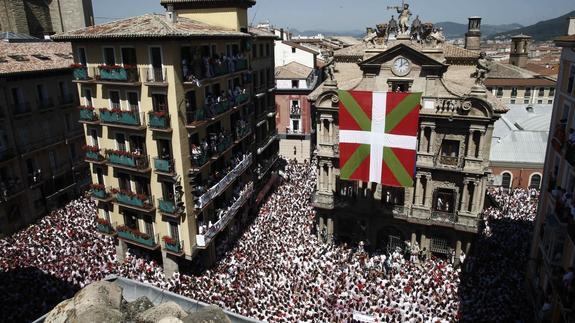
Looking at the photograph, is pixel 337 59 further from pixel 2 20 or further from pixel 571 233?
pixel 2 20

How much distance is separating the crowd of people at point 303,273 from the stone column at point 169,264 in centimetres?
54

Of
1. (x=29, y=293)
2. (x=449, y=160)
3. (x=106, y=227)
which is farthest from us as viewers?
(x=106, y=227)

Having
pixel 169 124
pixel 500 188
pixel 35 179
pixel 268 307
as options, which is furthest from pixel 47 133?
pixel 500 188

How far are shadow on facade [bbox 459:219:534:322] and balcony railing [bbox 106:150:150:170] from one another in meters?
24.1

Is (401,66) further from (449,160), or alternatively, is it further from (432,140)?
(449,160)

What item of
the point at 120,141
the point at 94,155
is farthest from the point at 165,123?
the point at 94,155

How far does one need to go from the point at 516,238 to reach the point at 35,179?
149 ft

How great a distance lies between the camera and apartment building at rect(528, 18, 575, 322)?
20.3m

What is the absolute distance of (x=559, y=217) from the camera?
21.6m

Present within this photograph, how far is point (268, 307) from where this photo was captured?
27.4 meters

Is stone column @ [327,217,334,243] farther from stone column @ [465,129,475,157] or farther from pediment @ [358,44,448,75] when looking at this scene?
pediment @ [358,44,448,75]

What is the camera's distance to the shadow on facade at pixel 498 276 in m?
26.5

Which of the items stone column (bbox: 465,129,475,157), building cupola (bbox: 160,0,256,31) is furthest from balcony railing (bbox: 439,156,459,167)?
building cupola (bbox: 160,0,256,31)

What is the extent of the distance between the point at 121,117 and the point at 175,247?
1023 centimetres
